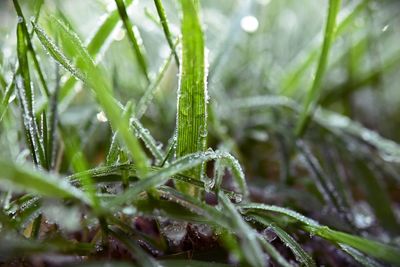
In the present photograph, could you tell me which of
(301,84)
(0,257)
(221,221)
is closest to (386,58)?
(301,84)

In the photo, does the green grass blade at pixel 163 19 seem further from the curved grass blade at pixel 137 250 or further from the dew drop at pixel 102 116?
the curved grass blade at pixel 137 250

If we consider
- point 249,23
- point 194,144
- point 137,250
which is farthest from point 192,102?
point 249,23

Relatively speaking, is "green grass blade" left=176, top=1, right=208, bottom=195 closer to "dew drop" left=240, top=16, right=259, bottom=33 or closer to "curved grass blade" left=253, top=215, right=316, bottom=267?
"curved grass blade" left=253, top=215, right=316, bottom=267

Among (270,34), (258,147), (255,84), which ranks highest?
(270,34)

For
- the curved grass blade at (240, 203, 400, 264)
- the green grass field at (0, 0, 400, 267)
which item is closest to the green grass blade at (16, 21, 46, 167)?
the green grass field at (0, 0, 400, 267)

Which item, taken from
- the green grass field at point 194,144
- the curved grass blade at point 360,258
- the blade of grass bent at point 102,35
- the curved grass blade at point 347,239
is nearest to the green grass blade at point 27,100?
the green grass field at point 194,144

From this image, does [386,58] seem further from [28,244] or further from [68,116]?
[28,244]

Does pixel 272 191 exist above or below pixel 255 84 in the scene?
below

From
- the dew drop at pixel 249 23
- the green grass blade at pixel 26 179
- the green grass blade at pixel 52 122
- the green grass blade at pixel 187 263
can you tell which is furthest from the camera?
the dew drop at pixel 249 23
